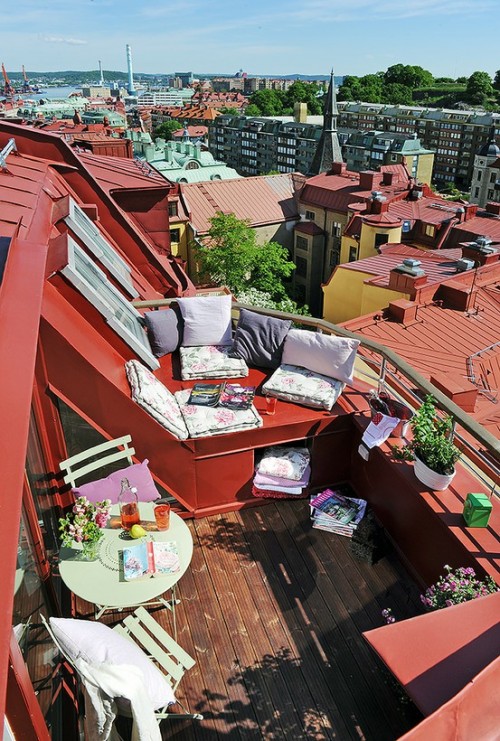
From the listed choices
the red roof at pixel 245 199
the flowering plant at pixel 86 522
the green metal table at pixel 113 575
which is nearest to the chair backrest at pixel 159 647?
the green metal table at pixel 113 575

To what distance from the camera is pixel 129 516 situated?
4.44 m

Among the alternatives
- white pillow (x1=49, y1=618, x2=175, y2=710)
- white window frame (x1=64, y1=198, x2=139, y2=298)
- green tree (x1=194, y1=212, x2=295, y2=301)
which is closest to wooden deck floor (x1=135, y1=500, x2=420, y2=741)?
white pillow (x1=49, y1=618, x2=175, y2=710)

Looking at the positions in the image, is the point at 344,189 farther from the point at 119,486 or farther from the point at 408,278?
the point at 119,486

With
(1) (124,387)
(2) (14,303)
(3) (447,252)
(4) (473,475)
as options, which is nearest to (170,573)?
(1) (124,387)

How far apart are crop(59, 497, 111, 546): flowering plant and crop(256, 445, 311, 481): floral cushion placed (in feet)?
5.74

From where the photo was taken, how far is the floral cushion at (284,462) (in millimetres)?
5559

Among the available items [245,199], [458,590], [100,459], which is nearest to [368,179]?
[245,199]

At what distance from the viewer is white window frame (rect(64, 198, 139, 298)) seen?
679 centimetres

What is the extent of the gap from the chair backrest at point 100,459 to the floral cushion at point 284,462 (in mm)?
1383

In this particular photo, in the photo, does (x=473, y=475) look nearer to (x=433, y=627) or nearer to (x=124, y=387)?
(x=433, y=627)

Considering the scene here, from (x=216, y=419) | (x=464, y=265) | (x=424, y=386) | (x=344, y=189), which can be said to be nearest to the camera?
(x=424, y=386)

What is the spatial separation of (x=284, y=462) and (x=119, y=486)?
68.1 inches

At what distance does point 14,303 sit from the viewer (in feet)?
10.9

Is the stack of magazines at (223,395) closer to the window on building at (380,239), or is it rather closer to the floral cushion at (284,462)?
the floral cushion at (284,462)
